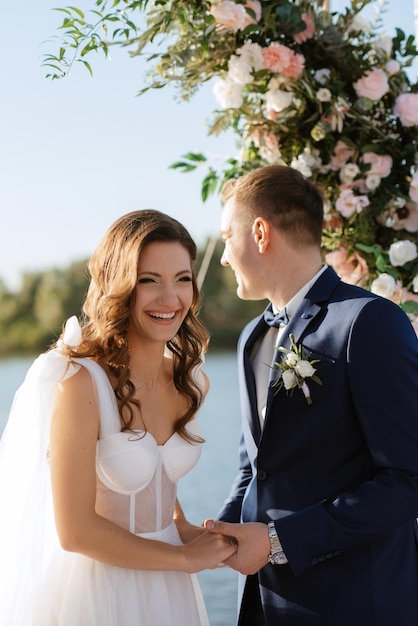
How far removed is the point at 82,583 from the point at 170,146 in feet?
85.6

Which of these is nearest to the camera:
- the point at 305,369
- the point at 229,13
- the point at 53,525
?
the point at 305,369

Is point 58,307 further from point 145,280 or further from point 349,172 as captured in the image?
point 145,280

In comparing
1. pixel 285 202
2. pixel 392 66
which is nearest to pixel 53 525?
pixel 285 202

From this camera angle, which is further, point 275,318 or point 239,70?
point 239,70

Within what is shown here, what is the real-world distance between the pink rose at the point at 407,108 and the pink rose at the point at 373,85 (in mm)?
70

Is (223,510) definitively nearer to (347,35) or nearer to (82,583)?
(82,583)

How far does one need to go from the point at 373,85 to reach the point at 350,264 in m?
0.65

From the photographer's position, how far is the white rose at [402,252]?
2.93 m

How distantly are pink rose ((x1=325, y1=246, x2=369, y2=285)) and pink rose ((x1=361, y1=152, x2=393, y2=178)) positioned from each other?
303 millimetres

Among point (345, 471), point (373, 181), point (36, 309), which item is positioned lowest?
point (36, 309)

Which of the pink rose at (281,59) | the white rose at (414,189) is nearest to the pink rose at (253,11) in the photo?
the pink rose at (281,59)

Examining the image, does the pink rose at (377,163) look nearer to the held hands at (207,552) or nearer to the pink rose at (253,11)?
the pink rose at (253,11)

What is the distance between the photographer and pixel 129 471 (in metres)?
1.99

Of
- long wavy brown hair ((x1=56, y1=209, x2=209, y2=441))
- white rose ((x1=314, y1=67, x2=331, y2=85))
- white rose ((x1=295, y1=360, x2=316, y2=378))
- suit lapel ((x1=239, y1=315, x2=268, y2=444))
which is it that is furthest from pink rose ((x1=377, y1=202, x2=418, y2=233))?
white rose ((x1=295, y1=360, x2=316, y2=378))
